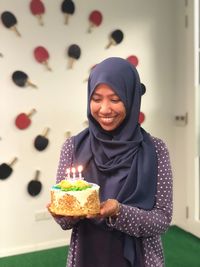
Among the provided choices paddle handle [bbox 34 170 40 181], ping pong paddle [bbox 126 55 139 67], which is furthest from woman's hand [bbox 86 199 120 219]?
ping pong paddle [bbox 126 55 139 67]

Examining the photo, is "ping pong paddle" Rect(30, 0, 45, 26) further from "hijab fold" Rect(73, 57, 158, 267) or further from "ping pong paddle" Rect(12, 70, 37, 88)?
"hijab fold" Rect(73, 57, 158, 267)

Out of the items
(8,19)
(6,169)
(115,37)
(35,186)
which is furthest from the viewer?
(115,37)

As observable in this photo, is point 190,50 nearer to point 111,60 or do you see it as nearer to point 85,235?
point 111,60

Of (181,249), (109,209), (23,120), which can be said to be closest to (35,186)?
(23,120)

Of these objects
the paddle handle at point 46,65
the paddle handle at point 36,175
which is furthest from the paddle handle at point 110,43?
the paddle handle at point 36,175

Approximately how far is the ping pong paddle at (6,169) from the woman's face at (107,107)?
6.04 ft

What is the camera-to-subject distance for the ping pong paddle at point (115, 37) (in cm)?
316

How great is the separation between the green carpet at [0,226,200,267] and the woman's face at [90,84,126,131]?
1.91m

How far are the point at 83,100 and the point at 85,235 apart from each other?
1.99 m

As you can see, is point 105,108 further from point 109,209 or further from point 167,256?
point 167,256

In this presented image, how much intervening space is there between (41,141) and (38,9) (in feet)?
3.39

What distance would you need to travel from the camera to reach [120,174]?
1.21 metres

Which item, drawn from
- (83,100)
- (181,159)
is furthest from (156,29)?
(181,159)

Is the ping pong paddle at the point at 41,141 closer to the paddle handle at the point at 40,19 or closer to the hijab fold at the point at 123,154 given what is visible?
the paddle handle at the point at 40,19
